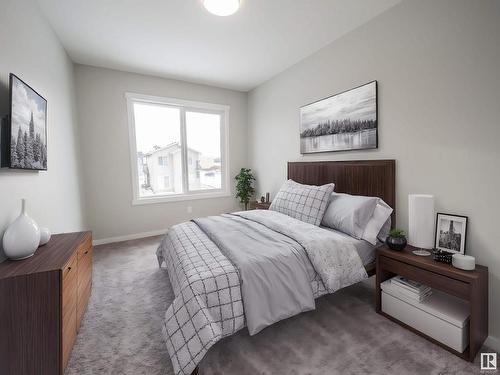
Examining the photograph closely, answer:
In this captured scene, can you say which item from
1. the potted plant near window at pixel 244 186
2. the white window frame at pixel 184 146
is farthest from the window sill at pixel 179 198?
the potted plant near window at pixel 244 186

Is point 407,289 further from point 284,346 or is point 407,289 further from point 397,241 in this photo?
point 284,346

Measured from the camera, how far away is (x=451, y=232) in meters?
1.82

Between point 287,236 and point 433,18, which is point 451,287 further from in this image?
point 433,18

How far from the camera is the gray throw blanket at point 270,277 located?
4.85 feet

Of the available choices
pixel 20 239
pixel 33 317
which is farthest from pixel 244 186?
pixel 33 317

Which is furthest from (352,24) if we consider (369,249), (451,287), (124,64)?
(124,64)

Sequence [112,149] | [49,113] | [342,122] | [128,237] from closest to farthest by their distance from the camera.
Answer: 1. [49,113]
2. [342,122]
3. [112,149]
4. [128,237]

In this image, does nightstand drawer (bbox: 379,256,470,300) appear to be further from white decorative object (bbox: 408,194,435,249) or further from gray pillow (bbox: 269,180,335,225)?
gray pillow (bbox: 269,180,335,225)

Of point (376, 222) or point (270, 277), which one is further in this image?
point (376, 222)

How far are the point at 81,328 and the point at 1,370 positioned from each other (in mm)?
630

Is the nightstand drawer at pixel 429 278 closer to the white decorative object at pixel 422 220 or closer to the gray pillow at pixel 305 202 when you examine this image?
the white decorative object at pixel 422 220

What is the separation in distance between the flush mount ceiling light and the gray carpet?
277 centimetres
